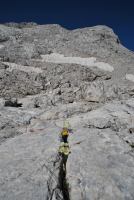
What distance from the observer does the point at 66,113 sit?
24062 millimetres

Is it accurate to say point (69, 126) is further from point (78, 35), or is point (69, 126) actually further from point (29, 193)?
point (78, 35)

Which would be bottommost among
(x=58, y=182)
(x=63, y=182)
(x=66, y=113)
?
(x=63, y=182)

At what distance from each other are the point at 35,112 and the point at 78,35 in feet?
79.7

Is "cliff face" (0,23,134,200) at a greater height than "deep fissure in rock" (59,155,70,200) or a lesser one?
greater

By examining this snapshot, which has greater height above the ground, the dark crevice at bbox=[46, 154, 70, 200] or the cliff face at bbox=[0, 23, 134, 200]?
the cliff face at bbox=[0, 23, 134, 200]

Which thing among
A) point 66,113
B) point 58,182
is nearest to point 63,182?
point 58,182

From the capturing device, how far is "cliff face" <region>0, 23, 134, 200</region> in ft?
44.1

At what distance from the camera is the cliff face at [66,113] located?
13.5 m

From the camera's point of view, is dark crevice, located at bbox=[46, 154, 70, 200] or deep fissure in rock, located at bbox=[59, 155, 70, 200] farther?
deep fissure in rock, located at bbox=[59, 155, 70, 200]

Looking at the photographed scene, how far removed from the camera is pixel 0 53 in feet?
118

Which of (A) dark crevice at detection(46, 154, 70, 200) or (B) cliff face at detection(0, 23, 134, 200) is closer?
(A) dark crevice at detection(46, 154, 70, 200)

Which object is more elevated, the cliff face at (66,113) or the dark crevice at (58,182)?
the cliff face at (66,113)

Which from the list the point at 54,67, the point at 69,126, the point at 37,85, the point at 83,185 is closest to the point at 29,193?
the point at 83,185

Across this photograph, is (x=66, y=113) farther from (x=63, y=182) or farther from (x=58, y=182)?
(x=58, y=182)
